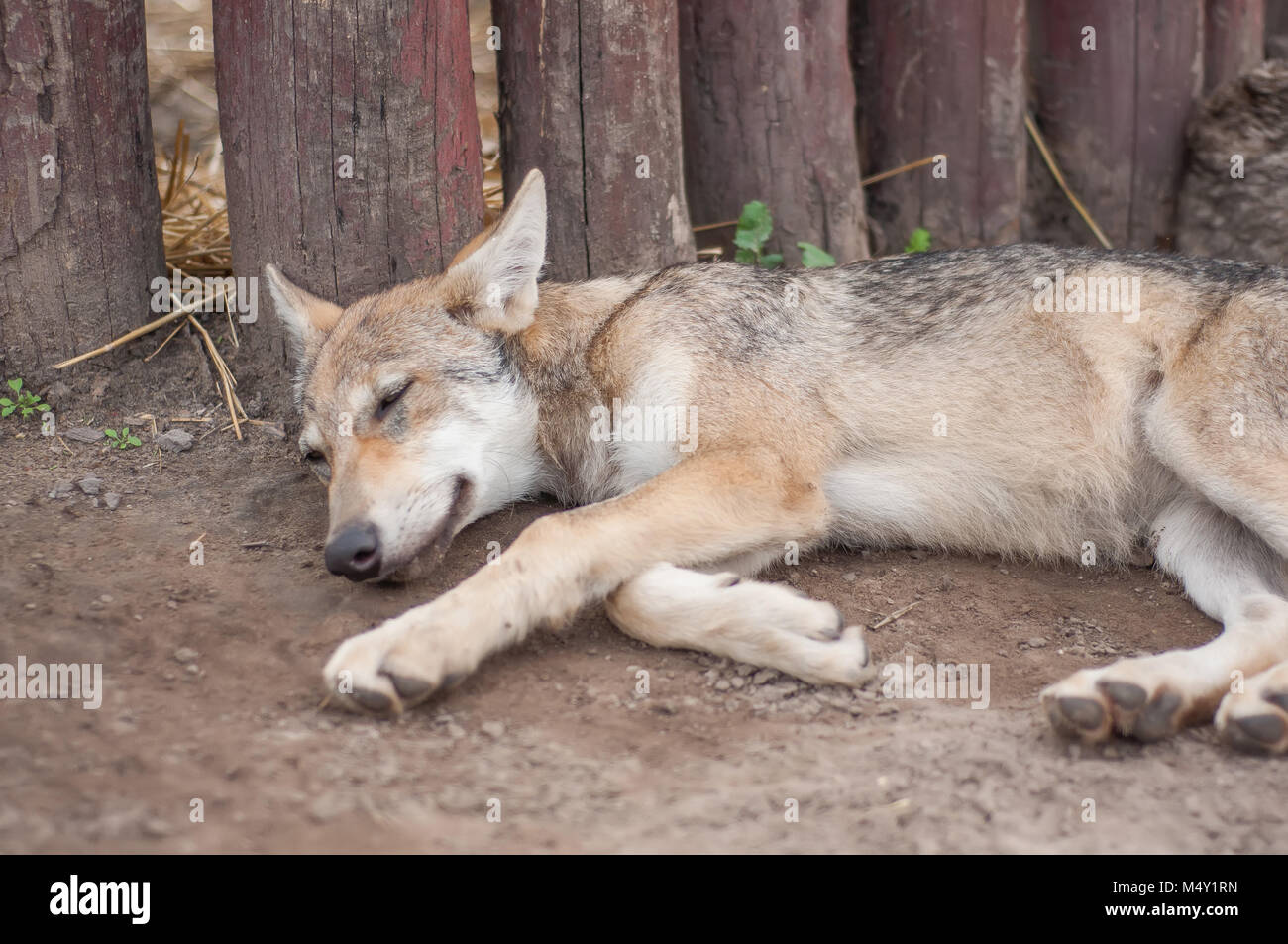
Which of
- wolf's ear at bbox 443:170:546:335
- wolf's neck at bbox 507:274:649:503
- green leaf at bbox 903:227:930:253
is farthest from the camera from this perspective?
green leaf at bbox 903:227:930:253

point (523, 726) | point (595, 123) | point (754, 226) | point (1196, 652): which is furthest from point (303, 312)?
point (1196, 652)

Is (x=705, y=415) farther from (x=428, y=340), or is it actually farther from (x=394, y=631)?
(x=394, y=631)

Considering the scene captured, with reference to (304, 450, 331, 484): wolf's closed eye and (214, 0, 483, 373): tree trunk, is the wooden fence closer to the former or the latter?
(214, 0, 483, 373): tree trunk

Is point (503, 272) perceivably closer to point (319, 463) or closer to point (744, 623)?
point (319, 463)

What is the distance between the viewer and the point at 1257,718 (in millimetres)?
3410

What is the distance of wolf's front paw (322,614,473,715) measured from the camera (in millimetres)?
3420

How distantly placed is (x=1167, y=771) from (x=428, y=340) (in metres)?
3.03

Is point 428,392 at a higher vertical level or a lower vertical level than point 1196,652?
higher

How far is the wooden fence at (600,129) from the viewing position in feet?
16.5

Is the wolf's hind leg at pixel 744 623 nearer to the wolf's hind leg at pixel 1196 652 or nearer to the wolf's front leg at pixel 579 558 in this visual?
the wolf's front leg at pixel 579 558

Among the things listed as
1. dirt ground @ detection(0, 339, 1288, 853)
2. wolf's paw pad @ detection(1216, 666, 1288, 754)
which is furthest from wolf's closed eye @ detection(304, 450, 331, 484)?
wolf's paw pad @ detection(1216, 666, 1288, 754)

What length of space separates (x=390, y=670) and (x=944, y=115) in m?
4.83

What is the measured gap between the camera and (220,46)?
511cm

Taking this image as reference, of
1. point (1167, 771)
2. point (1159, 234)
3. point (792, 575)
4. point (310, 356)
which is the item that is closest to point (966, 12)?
point (1159, 234)
